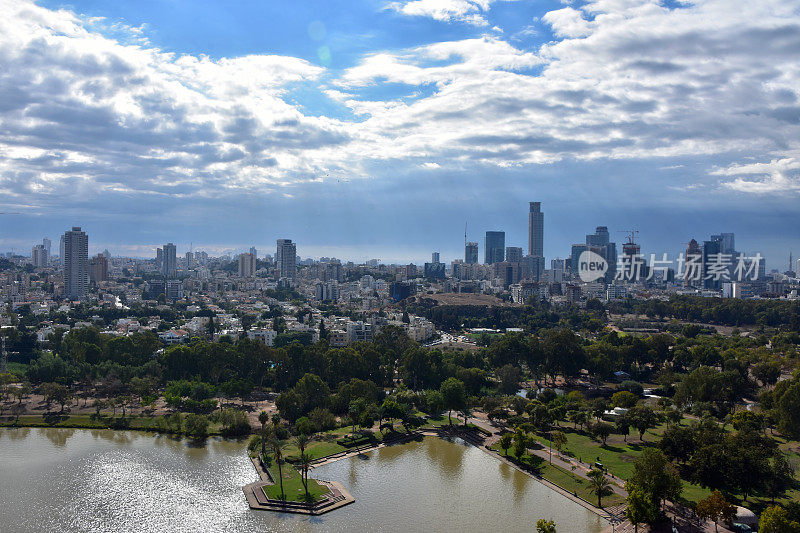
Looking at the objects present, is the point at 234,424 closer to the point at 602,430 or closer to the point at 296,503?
the point at 296,503

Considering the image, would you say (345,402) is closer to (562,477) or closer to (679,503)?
(562,477)

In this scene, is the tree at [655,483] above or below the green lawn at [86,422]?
above

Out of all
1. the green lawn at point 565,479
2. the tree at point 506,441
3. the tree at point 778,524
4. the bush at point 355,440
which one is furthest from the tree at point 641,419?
the bush at point 355,440

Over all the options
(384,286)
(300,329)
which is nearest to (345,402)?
(300,329)

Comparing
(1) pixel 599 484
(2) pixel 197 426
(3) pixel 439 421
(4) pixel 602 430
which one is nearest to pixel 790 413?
(4) pixel 602 430

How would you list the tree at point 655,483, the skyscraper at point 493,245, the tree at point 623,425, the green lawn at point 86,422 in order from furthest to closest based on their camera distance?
the skyscraper at point 493,245 → the green lawn at point 86,422 → the tree at point 623,425 → the tree at point 655,483

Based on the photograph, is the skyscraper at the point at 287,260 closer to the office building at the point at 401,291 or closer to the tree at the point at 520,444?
the office building at the point at 401,291
